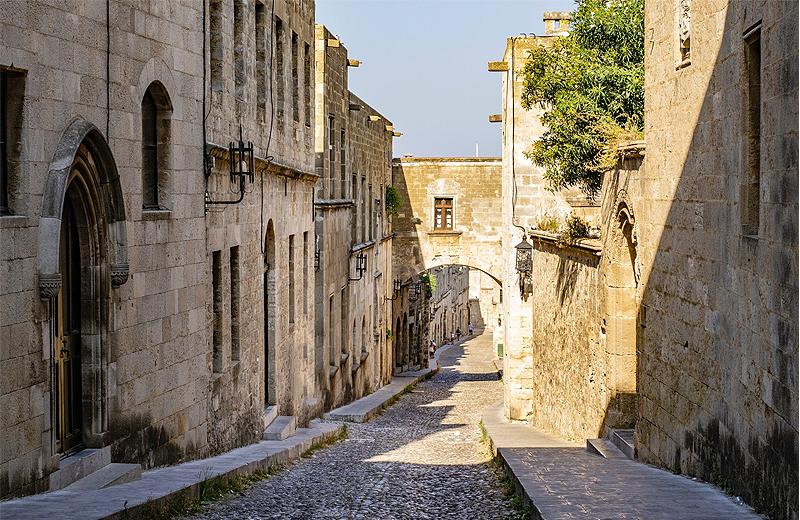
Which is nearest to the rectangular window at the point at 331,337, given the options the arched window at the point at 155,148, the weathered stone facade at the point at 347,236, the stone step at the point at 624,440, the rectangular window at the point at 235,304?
the weathered stone facade at the point at 347,236

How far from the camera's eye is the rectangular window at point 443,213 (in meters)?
30.5

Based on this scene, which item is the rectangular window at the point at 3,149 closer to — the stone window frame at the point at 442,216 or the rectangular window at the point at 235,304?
the rectangular window at the point at 235,304

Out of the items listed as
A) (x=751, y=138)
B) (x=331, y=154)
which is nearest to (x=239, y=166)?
(x=751, y=138)

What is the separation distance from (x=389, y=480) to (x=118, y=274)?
4.25 m

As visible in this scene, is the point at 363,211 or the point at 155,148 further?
the point at 363,211

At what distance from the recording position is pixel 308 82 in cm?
1784

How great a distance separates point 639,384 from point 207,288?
16.3 ft

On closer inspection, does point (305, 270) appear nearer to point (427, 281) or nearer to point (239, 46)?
point (239, 46)

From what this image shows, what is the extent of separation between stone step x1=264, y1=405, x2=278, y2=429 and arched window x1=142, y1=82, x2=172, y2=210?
17.7ft

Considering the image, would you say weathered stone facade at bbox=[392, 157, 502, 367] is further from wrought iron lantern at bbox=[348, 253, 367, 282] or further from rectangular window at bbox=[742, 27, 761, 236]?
rectangular window at bbox=[742, 27, 761, 236]

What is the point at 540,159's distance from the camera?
16.5m

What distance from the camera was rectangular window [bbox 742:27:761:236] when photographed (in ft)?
22.6

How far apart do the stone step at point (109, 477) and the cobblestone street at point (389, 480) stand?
71 centimetres

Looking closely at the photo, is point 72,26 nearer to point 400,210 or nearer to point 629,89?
point 629,89
